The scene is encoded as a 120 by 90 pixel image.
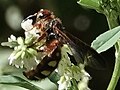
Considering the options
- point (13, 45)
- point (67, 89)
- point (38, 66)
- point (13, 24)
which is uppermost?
point (13, 24)

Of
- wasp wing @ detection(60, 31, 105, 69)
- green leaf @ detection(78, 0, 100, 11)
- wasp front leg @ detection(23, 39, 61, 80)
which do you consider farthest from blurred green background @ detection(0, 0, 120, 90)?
wasp wing @ detection(60, 31, 105, 69)

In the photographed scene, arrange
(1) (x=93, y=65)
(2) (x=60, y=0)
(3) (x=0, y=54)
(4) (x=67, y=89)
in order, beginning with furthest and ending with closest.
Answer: (2) (x=60, y=0), (3) (x=0, y=54), (4) (x=67, y=89), (1) (x=93, y=65)

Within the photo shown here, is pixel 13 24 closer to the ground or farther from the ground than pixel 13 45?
farther from the ground

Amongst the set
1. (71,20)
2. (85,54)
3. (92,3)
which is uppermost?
(71,20)

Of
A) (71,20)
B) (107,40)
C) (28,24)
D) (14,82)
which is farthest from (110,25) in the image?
(71,20)

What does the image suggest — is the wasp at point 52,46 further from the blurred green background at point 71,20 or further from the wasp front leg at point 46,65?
the blurred green background at point 71,20

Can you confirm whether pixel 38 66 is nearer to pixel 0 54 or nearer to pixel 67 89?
pixel 67 89

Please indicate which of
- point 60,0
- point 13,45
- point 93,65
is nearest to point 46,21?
point 13,45

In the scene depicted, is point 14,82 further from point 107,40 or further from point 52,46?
point 107,40

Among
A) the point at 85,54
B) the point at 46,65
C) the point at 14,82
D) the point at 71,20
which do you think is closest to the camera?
the point at 85,54
